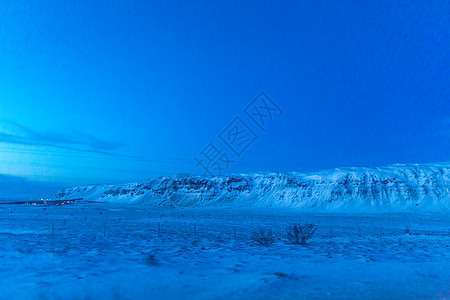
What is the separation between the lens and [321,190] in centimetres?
11438

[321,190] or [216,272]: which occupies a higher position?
[321,190]

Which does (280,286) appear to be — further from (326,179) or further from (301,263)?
(326,179)

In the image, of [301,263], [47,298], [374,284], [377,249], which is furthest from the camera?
[377,249]

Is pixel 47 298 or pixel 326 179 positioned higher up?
pixel 326 179

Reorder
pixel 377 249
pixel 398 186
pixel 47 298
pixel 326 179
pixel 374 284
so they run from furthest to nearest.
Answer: pixel 326 179 → pixel 398 186 → pixel 377 249 → pixel 374 284 → pixel 47 298

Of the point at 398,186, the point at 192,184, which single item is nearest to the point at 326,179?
the point at 398,186

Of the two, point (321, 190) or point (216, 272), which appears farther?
point (321, 190)

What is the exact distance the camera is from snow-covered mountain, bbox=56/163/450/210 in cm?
10038

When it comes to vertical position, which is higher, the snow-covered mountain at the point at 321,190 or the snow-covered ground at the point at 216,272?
the snow-covered mountain at the point at 321,190

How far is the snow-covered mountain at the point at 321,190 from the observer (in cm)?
10038

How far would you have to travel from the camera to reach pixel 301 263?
1280cm

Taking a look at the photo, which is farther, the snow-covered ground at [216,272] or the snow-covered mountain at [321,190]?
the snow-covered mountain at [321,190]

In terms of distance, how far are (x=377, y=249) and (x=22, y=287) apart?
14.6 m

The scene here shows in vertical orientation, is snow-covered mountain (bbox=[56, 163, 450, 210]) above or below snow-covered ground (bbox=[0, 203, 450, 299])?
above
